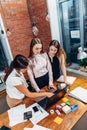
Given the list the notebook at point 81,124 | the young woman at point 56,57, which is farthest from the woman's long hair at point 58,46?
the notebook at point 81,124

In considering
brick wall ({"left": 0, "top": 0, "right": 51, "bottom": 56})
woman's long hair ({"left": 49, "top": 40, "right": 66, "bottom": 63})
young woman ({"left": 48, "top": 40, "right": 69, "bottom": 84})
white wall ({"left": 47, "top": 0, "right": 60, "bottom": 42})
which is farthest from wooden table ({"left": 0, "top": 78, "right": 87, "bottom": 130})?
brick wall ({"left": 0, "top": 0, "right": 51, "bottom": 56})

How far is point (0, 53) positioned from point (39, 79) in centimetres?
139

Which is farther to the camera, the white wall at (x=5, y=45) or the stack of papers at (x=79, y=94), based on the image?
the white wall at (x=5, y=45)

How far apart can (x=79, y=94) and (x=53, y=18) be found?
179 centimetres

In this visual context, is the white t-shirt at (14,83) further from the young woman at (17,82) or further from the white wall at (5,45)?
the white wall at (5,45)

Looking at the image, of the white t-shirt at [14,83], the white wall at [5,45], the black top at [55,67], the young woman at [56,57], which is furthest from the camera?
the white wall at [5,45]

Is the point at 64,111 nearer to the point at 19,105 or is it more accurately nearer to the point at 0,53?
the point at 19,105

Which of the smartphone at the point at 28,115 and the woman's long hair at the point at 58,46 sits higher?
the woman's long hair at the point at 58,46

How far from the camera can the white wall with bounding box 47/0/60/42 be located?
9.22ft

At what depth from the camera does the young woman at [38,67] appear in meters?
2.13

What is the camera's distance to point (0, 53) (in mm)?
3141

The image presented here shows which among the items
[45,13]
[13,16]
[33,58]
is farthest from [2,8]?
[33,58]

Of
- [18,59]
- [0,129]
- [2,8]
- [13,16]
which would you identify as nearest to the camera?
[0,129]

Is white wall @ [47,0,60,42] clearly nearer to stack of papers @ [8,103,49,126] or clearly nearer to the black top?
the black top
